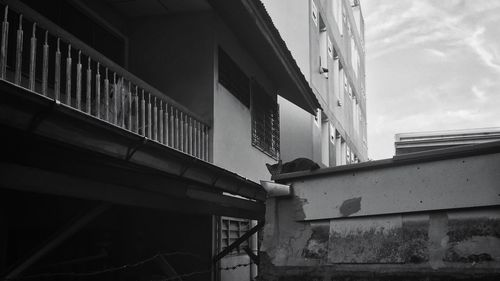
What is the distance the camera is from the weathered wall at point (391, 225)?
13.3ft

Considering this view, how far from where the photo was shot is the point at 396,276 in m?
4.27

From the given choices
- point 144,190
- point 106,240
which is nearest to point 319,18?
point 106,240

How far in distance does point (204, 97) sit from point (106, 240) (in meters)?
2.94

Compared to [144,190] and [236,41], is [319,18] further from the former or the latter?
[144,190]

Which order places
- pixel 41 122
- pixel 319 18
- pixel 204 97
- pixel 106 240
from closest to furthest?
1. pixel 41 122
2. pixel 106 240
3. pixel 204 97
4. pixel 319 18

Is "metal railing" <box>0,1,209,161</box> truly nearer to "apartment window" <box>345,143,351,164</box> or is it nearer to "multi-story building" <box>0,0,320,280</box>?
"multi-story building" <box>0,0,320,280</box>

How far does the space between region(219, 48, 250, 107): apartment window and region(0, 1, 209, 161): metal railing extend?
1371 mm

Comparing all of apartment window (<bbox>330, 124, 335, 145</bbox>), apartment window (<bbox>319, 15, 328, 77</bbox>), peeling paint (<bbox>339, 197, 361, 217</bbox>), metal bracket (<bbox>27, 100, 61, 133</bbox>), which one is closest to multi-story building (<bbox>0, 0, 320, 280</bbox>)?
metal bracket (<bbox>27, 100, 61, 133</bbox>)

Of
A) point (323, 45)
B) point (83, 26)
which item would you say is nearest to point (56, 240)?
point (83, 26)

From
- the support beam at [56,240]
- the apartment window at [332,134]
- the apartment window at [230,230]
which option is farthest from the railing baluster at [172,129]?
the apartment window at [332,134]

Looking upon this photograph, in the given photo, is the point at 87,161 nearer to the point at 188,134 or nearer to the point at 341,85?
the point at 188,134

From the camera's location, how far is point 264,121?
13.2m

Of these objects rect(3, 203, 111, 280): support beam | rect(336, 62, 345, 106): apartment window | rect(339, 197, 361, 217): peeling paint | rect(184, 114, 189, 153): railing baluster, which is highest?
rect(336, 62, 345, 106): apartment window

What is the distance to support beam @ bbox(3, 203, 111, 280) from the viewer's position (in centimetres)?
511
